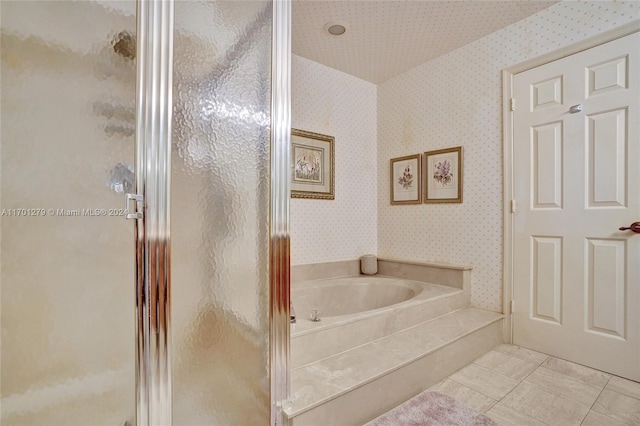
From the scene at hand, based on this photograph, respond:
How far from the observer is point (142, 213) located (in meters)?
0.86

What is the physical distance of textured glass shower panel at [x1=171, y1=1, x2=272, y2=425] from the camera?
0.93 m

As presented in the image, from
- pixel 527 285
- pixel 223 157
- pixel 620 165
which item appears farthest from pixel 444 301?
pixel 223 157

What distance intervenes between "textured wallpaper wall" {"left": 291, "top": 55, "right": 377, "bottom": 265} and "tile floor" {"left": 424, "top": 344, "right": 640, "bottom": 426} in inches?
59.5

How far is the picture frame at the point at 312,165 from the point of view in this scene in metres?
2.73

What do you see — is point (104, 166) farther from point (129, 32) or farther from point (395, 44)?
point (395, 44)

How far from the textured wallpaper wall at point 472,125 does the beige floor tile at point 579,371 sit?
0.48m

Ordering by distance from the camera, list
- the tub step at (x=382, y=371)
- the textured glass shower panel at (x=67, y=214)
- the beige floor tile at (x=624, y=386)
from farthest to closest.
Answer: the beige floor tile at (x=624, y=386) < the tub step at (x=382, y=371) < the textured glass shower panel at (x=67, y=214)

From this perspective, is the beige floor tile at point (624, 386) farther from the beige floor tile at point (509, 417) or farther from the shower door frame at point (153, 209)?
the shower door frame at point (153, 209)

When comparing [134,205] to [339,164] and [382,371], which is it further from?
[339,164]

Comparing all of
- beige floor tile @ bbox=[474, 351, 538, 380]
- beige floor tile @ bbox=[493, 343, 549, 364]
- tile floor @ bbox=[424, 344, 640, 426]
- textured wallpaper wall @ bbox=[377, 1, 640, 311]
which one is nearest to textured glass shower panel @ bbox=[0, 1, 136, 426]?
tile floor @ bbox=[424, 344, 640, 426]

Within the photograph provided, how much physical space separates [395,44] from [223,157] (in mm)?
2236

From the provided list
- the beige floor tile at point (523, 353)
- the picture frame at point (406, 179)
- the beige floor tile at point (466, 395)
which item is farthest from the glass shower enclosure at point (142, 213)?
the picture frame at point (406, 179)

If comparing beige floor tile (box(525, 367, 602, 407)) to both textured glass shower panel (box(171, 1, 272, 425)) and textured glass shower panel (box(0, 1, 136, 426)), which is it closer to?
textured glass shower panel (box(171, 1, 272, 425))

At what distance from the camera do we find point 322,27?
7.66 feet
